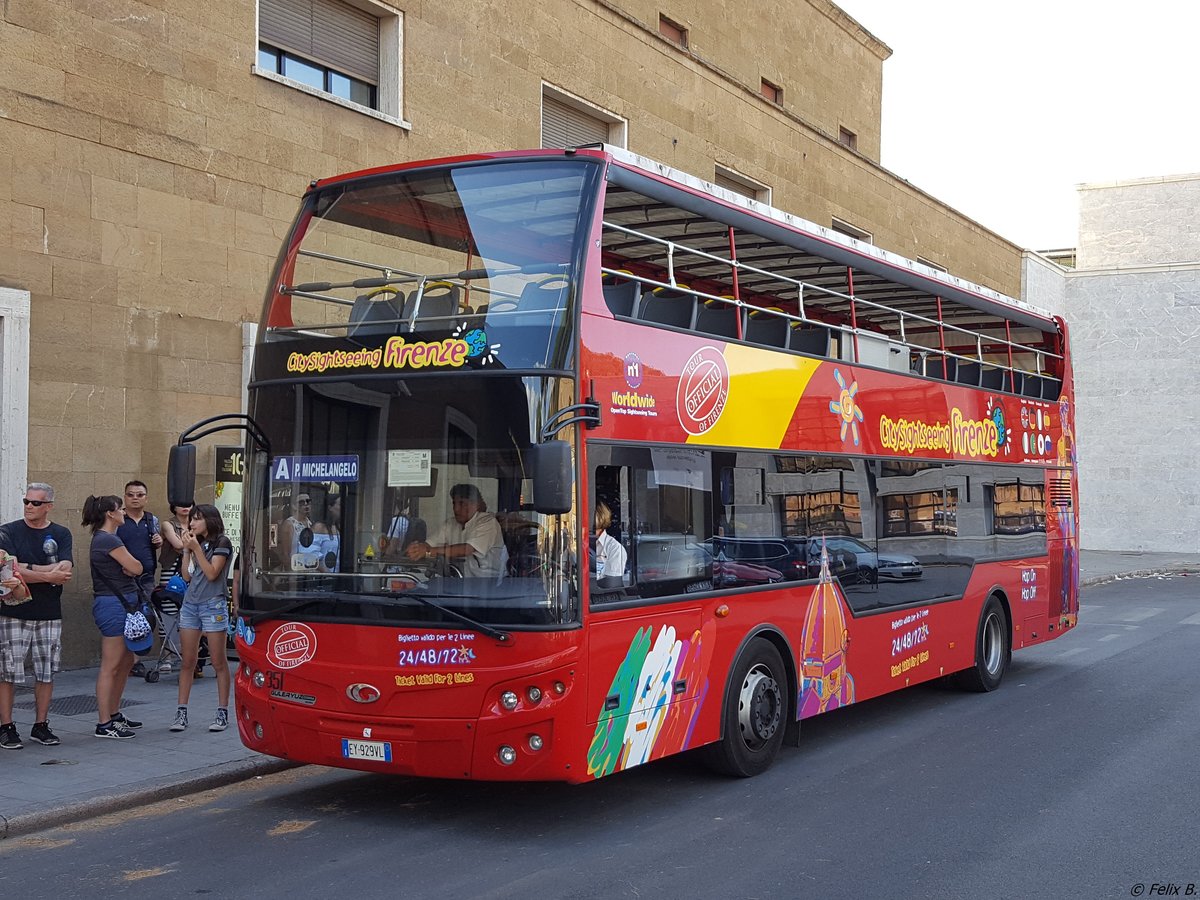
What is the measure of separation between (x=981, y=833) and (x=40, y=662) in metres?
6.13

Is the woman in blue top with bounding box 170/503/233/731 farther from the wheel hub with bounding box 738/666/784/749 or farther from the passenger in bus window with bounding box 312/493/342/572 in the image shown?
the wheel hub with bounding box 738/666/784/749

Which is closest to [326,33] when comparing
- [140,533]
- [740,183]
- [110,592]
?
[140,533]

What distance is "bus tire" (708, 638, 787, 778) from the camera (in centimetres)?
791

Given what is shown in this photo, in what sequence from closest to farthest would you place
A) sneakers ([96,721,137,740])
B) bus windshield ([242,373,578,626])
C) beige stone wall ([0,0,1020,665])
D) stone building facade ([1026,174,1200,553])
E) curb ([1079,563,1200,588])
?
bus windshield ([242,373,578,626]) → sneakers ([96,721,137,740]) → beige stone wall ([0,0,1020,665]) → curb ([1079,563,1200,588]) → stone building facade ([1026,174,1200,553])

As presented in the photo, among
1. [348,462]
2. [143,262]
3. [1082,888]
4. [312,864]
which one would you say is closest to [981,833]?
[1082,888]

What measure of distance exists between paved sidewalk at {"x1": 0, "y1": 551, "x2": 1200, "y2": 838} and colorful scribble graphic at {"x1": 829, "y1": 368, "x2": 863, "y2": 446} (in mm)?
4721

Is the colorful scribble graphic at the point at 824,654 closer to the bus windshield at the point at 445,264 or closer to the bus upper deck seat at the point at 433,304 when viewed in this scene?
the bus windshield at the point at 445,264

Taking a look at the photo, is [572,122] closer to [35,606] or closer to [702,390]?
[702,390]

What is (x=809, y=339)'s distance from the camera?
30.0ft

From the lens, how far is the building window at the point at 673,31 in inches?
862

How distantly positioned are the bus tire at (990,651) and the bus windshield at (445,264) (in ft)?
22.4

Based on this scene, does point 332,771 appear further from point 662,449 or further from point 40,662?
point 662,449

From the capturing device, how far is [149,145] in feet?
40.8

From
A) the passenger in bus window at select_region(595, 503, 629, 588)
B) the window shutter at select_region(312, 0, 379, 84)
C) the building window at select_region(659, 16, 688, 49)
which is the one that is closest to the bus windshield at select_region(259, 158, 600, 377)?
the passenger in bus window at select_region(595, 503, 629, 588)
